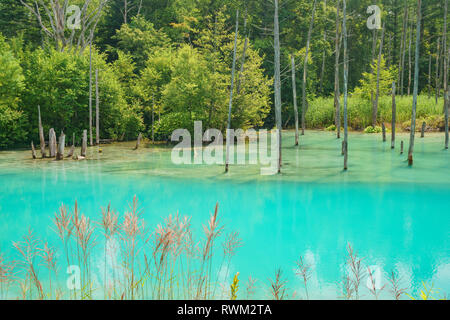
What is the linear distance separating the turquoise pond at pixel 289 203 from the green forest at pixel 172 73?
17.6 feet

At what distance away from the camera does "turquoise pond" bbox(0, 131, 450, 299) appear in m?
8.13

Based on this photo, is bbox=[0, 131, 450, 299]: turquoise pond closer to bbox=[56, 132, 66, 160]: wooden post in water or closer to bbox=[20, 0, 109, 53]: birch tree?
bbox=[56, 132, 66, 160]: wooden post in water

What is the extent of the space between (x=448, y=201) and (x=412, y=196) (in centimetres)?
101

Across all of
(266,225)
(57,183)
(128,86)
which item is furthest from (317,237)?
(128,86)

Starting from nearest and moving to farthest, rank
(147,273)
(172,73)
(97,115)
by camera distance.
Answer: (147,273) < (97,115) < (172,73)

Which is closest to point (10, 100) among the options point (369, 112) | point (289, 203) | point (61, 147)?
point (61, 147)

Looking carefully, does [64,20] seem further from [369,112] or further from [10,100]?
[369,112]

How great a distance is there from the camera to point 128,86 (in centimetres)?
3203

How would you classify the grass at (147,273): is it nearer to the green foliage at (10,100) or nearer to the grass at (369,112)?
the green foliage at (10,100)

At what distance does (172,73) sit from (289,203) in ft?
58.8

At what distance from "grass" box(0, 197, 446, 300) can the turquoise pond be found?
44cm

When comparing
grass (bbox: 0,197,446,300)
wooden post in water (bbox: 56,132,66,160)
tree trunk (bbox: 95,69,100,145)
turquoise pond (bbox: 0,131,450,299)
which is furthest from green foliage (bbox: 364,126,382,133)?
grass (bbox: 0,197,446,300)

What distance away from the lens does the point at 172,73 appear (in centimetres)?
2859
